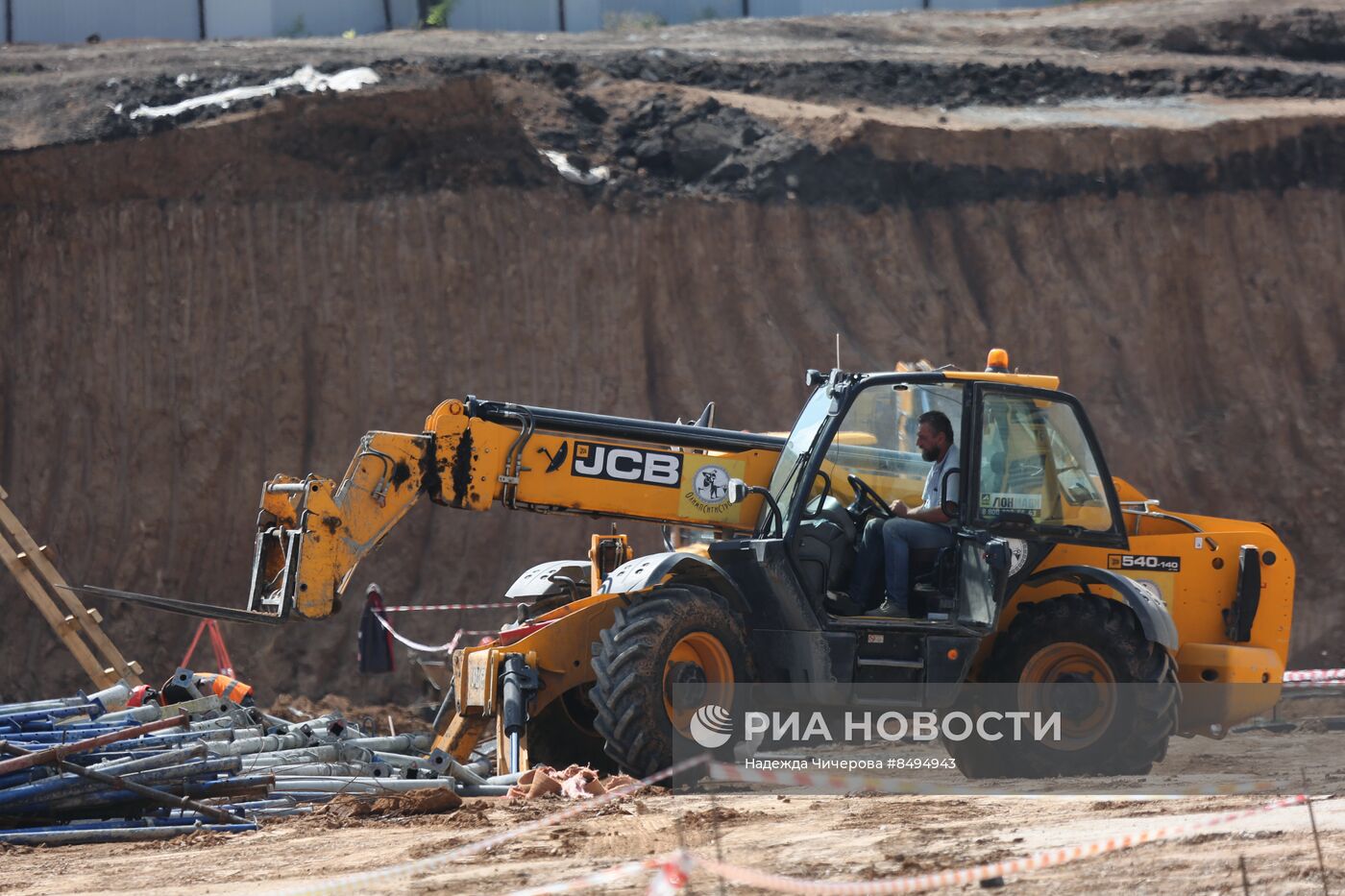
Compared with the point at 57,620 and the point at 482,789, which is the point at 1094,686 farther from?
the point at 57,620

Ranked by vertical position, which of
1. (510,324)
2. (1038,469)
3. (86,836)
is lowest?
(86,836)

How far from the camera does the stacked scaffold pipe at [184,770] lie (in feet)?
26.5

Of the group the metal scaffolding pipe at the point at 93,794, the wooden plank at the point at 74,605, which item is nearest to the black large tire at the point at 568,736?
the metal scaffolding pipe at the point at 93,794

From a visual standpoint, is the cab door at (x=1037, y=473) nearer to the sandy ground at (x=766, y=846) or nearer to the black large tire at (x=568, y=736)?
the sandy ground at (x=766, y=846)

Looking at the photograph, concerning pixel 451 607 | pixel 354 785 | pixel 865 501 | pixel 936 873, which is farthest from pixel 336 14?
pixel 936 873

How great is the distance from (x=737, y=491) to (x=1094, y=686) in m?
2.44

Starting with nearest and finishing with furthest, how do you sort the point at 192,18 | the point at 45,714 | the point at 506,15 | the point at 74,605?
the point at 45,714 → the point at 74,605 → the point at 192,18 → the point at 506,15

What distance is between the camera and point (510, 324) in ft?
68.8

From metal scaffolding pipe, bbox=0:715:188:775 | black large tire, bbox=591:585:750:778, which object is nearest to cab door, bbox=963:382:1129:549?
black large tire, bbox=591:585:750:778

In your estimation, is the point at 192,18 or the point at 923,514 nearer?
the point at 923,514

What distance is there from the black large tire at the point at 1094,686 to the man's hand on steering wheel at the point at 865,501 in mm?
1068

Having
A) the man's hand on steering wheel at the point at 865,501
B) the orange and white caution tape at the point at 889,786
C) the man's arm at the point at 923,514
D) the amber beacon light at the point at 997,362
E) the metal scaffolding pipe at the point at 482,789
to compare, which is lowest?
the orange and white caution tape at the point at 889,786

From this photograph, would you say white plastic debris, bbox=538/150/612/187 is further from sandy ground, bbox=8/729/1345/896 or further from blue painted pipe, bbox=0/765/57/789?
blue painted pipe, bbox=0/765/57/789

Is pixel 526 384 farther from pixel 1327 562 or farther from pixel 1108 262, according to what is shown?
pixel 1327 562
